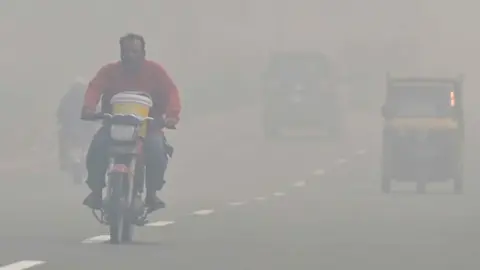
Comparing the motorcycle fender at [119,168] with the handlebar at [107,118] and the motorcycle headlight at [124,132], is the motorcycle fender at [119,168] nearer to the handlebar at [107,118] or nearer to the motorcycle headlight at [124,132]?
the motorcycle headlight at [124,132]

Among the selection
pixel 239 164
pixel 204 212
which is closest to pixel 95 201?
pixel 204 212

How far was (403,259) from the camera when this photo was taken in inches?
533

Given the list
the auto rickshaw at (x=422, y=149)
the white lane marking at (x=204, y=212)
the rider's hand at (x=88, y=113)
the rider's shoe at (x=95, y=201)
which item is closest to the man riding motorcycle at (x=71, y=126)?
the auto rickshaw at (x=422, y=149)

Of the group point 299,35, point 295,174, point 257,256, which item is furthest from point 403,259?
point 299,35

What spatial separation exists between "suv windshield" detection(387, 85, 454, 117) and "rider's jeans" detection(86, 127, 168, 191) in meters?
17.2

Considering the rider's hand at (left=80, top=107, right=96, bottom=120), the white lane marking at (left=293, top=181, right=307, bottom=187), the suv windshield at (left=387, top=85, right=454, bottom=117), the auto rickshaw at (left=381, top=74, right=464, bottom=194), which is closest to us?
the rider's hand at (left=80, top=107, right=96, bottom=120)

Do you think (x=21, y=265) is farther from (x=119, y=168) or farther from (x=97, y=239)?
(x=97, y=239)

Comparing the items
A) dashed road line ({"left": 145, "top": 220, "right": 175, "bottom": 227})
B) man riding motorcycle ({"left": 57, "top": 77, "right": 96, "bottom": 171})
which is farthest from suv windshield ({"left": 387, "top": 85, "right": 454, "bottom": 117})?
dashed road line ({"left": 145, "top": 220, "right": 175, "bottom": 227})

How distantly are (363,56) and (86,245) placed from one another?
2712 inches

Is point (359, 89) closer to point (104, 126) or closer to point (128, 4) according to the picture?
point (128, 4)

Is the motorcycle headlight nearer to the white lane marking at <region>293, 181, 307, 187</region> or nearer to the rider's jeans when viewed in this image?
the rider's jeans

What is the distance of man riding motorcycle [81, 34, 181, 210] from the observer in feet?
51.4

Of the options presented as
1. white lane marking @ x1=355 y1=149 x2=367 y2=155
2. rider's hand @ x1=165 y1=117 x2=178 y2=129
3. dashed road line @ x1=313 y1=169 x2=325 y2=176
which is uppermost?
rider's hand @ x1=165 y1=117 x2=178 y2=129

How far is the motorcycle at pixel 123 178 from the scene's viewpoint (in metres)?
15.3
